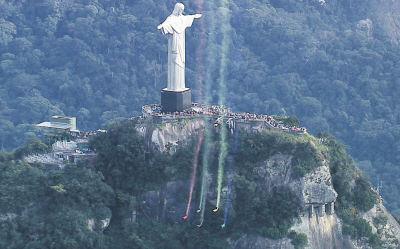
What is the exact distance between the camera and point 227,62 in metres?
96.1

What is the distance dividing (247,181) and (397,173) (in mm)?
35515

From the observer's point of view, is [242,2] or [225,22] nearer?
[225,22]

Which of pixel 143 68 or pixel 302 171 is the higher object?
pixel 143 68

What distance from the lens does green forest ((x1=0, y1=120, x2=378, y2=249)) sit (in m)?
57.0

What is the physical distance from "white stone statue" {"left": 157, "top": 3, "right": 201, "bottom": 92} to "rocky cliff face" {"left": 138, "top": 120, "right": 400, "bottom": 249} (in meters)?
3.00

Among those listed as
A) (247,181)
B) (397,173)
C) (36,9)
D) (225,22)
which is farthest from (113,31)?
(247,181)

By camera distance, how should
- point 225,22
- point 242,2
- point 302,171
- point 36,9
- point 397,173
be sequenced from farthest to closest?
point 36,9
point 242,2
point 225,22
point 397,173
point 302,171

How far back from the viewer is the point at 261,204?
2276 inches

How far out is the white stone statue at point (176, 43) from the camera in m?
60.2

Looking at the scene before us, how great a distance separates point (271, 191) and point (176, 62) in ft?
35.4

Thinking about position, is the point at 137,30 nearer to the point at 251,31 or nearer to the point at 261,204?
the point at 251,31

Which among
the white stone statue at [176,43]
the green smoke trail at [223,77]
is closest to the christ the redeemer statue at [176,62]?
the white stone statue at [176,43]

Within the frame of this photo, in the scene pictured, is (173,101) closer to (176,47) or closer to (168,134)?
(168,134)

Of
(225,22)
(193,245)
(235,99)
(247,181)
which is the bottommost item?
(193,245)
